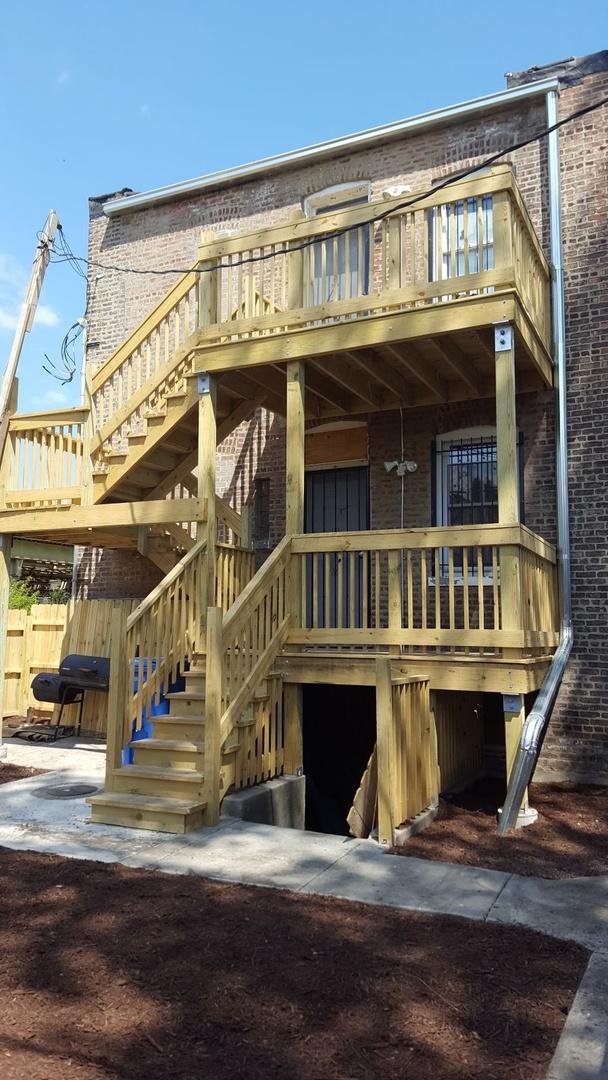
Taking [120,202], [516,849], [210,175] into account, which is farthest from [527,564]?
[120,202]

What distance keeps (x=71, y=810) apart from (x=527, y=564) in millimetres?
4590

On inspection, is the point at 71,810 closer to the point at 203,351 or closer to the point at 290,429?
the point at 290,429

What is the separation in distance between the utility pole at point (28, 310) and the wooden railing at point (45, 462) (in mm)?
194

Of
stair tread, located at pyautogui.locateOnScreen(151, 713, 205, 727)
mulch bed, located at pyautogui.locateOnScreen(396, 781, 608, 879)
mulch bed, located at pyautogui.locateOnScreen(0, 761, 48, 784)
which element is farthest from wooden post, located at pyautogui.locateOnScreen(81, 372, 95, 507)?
mulch bed, located at pyautogui.locateOnScreen(396, 781, 608, 879)

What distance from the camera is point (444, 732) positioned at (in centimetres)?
794

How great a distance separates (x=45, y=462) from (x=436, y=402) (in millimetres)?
4774

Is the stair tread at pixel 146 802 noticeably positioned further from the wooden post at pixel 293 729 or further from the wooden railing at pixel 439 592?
the wooden railing at pixel 439 592

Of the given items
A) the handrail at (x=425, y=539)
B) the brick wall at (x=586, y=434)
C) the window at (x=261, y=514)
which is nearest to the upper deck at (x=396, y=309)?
the brick wall at (x=586, y=434)

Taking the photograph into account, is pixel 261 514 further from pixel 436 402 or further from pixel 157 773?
pixel 157 773

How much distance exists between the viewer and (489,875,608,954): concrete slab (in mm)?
4379

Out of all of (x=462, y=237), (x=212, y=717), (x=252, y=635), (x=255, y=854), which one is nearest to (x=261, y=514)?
(x=252, y=635)

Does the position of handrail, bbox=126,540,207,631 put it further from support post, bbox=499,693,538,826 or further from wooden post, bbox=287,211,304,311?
support post, bbox=499,693,538,826

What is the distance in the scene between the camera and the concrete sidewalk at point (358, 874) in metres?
3.84

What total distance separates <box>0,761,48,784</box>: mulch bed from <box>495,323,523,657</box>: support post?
5210mm
